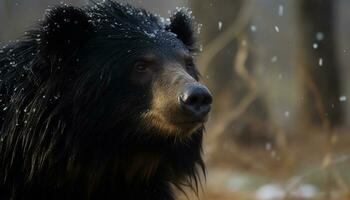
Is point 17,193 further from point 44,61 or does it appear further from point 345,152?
point 345,152

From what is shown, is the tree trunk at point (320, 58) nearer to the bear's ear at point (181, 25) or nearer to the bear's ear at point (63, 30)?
the bear's ear at point (181, 25)

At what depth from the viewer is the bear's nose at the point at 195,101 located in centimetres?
474

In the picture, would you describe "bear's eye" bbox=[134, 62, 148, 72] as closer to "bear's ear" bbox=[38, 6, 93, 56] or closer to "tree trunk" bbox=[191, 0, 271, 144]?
"bear's ear" bbox=[38, 6, 93, 56]

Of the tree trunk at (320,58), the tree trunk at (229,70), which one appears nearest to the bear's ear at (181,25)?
the tree trunk at (229,70)

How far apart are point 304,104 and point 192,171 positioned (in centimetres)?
940

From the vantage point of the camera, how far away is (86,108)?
506cm

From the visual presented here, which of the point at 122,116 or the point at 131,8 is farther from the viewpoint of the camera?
the point at 131,8

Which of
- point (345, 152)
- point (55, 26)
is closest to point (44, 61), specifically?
point (55, 26)

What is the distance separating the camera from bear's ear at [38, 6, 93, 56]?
16.6ft

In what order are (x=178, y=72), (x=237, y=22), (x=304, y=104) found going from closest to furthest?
(x=178, y=72) < (x=237, y=22) < (x=304, y=104)

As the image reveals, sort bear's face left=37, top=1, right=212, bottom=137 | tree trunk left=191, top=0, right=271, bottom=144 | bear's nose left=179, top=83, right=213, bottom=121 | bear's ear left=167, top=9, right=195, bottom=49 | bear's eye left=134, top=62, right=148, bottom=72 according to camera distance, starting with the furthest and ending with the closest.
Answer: tree trunk left=191, top=0, right=271, bottom=144 < bear's ear left=167, top=9, right=195, bottom=49 < bear's eye left=134, top=62, right=148, bottom=72 < bear's face left=37, top=1, right=212, bottom=137 < bear's nose left=179, top=83, right=213, bottom=121

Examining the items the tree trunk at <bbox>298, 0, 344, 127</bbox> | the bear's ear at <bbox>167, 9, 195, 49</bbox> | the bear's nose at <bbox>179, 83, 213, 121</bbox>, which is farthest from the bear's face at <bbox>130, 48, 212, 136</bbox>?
the tree trunk at <bbox>298, 0, 344, 127</bbox>

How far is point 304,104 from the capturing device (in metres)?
14.8

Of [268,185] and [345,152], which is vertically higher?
[345,152]
